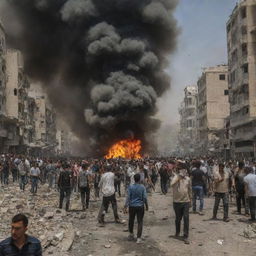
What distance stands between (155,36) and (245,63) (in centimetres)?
972

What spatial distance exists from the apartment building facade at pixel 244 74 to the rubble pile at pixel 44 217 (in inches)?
1157

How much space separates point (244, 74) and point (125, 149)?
1486cm

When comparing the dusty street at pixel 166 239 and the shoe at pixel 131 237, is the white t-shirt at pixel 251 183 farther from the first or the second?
the shoe at pixel 131 237

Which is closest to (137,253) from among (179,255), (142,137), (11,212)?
(179,255)

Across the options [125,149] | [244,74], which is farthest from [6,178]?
[244,74]

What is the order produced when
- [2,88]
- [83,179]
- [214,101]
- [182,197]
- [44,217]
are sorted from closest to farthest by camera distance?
1. [182,197]
2. [44,217]
3. [83,179]
4. [2,88]
5. [214,101]

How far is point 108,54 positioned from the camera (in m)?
38.2

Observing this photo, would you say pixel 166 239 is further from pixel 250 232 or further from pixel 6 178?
pixel 6 178

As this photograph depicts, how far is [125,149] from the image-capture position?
41.0 metres

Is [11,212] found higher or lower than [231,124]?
lower

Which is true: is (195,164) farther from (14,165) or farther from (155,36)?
(155,36)

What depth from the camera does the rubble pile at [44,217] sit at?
797 cm

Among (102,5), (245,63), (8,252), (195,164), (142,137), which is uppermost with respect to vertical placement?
(102,5)

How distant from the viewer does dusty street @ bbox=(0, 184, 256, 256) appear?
25.1 ft
